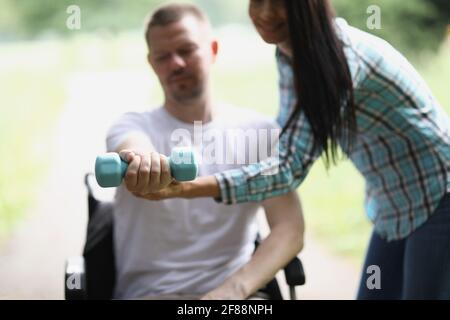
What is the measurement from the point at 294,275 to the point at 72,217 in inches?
87.7

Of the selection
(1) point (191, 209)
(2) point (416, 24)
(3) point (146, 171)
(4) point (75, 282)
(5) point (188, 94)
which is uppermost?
(2) point (416, 24)

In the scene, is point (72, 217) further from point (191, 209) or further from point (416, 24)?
point (191, 209)

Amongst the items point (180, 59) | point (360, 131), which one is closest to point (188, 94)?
point (180, 59)

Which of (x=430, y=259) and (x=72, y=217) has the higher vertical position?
(x=430, y=259)

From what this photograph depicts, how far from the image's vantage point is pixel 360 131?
151 centimetres

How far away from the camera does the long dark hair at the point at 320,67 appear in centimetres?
142

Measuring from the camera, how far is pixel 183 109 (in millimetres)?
1666

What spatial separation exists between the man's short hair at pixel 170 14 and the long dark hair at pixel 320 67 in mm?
315

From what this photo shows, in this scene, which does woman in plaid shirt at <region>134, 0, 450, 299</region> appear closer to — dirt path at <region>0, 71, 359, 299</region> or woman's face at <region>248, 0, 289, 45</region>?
woman's face at <region>248, 0, 289, 45</region>

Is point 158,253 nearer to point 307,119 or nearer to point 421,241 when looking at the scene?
point 307,119

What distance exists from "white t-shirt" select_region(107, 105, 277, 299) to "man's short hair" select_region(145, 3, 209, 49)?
0.64 ft

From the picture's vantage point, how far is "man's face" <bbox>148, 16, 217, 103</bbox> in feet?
5.27

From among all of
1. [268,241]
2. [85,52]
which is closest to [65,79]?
[85,52]

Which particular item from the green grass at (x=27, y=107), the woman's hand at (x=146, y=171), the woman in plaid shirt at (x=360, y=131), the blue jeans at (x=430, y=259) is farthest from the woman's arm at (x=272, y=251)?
the green grass at (x=27, y=107)
